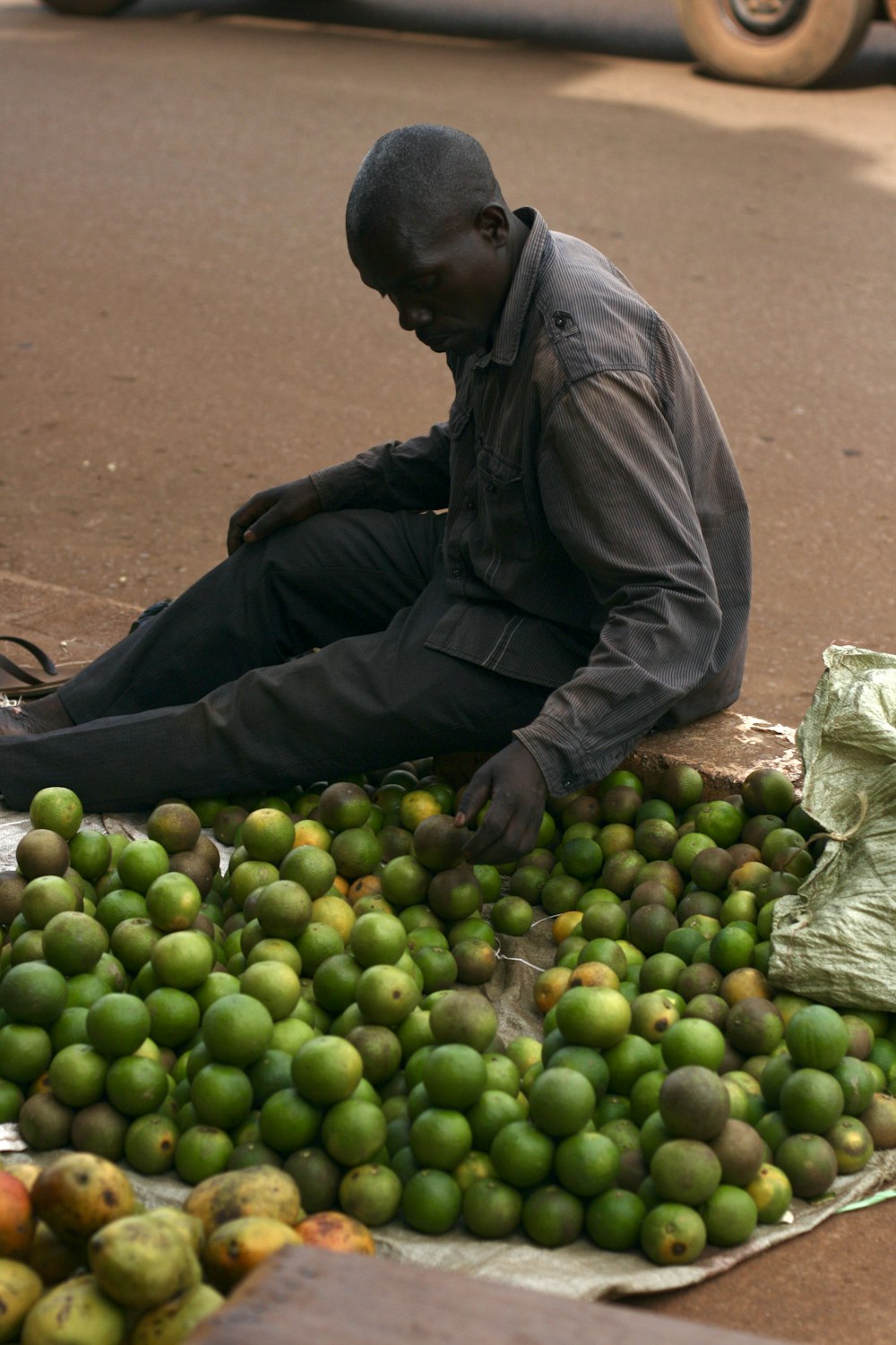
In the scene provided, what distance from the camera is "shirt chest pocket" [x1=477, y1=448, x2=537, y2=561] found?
132 inches

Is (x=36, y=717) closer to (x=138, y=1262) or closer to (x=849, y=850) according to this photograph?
(x=849, y=850)

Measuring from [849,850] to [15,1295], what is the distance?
72.4 inches

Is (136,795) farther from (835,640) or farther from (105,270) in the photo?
(105,270)

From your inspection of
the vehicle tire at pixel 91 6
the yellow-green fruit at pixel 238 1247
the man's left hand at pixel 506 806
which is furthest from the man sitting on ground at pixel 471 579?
the vehicle tire at pixel 91 6

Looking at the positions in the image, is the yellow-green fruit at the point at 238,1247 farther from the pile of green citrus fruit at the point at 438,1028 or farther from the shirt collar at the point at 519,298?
the shirt collar at the point at 519,298

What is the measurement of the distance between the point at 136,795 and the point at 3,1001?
0.97 m

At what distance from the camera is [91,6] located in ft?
46.2

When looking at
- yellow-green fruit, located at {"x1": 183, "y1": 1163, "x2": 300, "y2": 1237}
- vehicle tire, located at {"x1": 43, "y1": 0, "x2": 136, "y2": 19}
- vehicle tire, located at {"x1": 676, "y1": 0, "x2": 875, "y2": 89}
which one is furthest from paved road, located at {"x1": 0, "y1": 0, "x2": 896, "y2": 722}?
yellow-green fruit, located at {"x1": 183, "y1": 1163, "x2": 300, "y2": 1237}

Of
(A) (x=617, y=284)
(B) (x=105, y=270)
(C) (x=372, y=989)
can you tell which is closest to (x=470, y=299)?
(A) (x=617, y=284)

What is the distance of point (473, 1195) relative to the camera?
239cm

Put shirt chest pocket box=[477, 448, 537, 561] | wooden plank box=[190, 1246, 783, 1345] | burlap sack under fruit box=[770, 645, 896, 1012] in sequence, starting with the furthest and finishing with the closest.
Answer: shirt chest pocket box=[477, 448, 537, 561]
burlap sack under fruit box=[770, 645, 896, 1012]
wooden plank box=[190, 1246, 783, 1345]

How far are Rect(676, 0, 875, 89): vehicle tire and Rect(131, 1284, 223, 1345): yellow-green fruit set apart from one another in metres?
11.6

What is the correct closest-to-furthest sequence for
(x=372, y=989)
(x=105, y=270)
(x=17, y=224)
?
(x=372, y=989), (x=105, y=270), (x=17, y=224)

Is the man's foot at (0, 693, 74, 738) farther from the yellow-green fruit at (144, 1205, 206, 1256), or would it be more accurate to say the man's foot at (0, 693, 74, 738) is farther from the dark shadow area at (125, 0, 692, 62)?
the dark shadow area at (125, 0, 692, 62)
